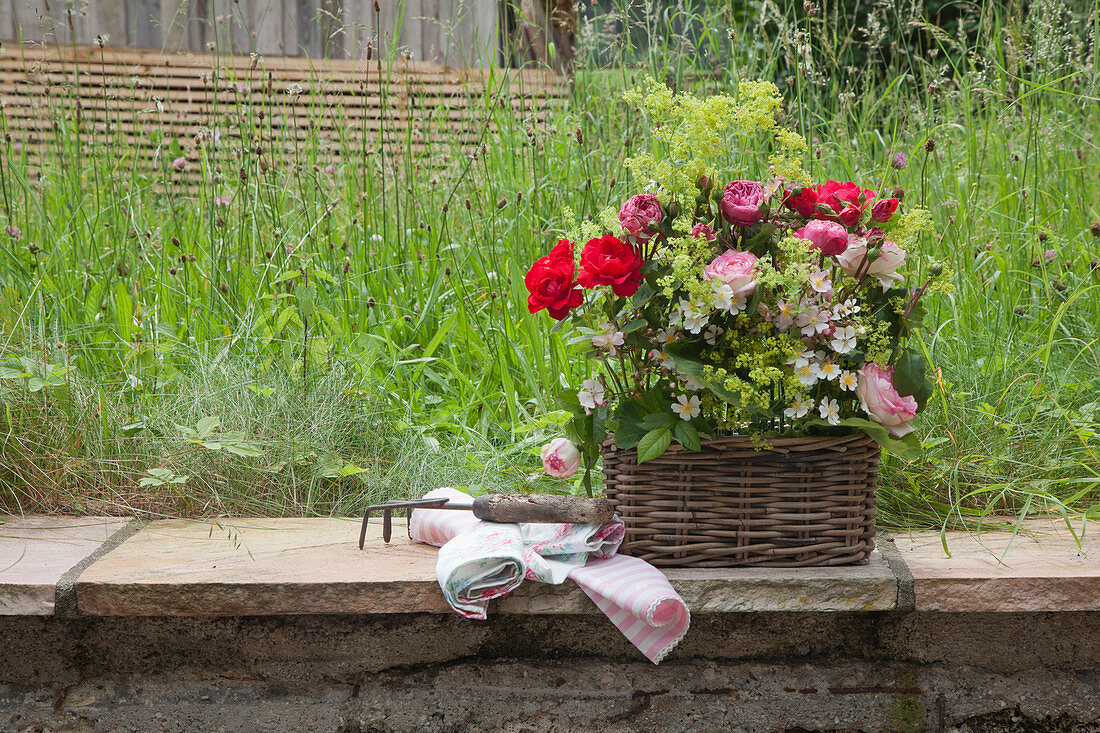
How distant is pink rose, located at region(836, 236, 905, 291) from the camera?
1.41 metres

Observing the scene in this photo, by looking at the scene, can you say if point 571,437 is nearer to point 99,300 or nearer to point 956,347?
point 956,347

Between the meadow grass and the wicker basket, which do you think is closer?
the wicker basket

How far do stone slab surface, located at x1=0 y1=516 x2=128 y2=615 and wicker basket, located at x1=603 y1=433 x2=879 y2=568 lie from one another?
3.31 ft

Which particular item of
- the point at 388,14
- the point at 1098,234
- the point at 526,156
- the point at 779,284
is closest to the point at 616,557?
the point at 779,284

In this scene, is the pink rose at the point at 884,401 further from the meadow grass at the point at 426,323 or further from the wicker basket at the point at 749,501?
the meadow grass at the point at 426,323

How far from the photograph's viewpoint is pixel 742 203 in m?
1.41

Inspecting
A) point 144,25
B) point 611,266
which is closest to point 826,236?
point 611,266

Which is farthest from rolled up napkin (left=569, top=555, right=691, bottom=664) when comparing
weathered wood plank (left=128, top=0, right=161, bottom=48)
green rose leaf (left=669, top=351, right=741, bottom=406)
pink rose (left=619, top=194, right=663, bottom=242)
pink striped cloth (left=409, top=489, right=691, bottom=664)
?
weathered wood plank (left=128, top=0, right=161, bottom=48)

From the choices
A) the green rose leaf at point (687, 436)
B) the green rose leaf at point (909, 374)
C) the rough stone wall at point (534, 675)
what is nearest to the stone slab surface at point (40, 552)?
the rough stone wall at point (534, 675)

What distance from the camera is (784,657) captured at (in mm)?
1698

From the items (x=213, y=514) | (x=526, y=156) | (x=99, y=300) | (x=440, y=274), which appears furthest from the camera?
(x=526, y=156)

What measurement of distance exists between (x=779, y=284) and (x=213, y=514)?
145cm

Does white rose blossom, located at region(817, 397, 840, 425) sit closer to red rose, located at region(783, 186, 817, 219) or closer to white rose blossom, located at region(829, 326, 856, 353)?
white rose blossom, located at region(829, 326, 856, 353)

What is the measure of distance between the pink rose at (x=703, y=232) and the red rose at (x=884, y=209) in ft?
0.84
